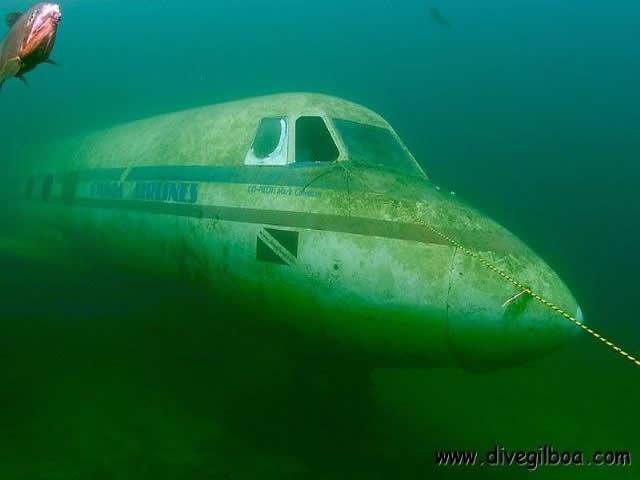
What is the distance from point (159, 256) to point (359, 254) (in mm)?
3551

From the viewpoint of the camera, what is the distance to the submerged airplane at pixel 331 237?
391 cm

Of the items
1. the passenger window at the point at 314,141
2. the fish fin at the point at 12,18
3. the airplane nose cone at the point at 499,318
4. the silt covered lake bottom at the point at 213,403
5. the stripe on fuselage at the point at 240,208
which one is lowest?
the silt covered lake bottom at the point at 213,403

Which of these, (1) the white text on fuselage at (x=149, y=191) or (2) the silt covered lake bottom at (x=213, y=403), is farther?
(1) the white text on fuselage at (x=149, y=191)

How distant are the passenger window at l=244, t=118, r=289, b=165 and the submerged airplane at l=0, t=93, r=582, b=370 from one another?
0.02 metres

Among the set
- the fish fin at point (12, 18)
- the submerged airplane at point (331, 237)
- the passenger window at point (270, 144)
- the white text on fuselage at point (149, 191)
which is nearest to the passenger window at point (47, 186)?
the white text on fuselage at point (149, 191)

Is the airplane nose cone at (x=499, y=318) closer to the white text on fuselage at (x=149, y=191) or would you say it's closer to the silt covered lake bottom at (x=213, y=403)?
the silt covered lake bottom at (x=213, y=403)

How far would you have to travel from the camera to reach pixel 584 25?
77188 millimetres

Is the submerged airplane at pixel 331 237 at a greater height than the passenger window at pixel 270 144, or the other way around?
the passenger window at pixel 270 144

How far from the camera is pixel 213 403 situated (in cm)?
586

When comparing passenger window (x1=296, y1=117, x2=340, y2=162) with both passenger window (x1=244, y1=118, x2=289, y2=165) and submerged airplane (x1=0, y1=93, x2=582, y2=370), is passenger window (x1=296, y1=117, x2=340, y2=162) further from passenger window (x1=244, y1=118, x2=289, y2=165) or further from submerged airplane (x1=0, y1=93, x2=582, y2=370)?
passenger window (x1=244, y1=118, x2=289, y2=165)

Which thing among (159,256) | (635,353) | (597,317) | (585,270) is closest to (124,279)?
(159,256)

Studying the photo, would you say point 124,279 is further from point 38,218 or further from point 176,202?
point 38,218

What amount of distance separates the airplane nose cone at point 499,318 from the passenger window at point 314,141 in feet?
7.68

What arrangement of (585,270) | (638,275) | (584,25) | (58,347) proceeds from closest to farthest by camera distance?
1. (58,347)
2. (585,270)
3. (638,275)
4. (584,25)
